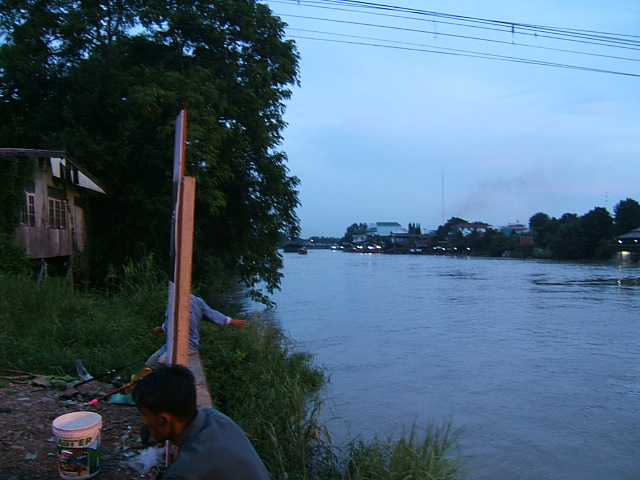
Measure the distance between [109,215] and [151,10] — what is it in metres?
6.08

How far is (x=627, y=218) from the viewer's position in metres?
73.7

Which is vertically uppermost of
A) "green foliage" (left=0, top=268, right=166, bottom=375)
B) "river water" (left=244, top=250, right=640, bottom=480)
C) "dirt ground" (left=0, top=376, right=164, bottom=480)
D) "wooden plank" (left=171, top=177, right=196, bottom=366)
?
"wooden plank" (left=171, top=177, right=196, bottom=366)

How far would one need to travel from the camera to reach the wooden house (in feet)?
40.9

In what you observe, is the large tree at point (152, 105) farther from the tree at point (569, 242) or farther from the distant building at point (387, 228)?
the distant building at point (387, 228)

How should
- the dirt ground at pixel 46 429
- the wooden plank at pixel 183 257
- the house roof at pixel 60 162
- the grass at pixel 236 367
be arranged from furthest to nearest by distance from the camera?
the house roof at pixel 60 162 → the grass at pixel 236 367 → the dirt ground at pixel 46 429 → the wooden plank at pixel 183 257

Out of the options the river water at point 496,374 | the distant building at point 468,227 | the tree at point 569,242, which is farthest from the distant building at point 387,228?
the river water at point 496,374

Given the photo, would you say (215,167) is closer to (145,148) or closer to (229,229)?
(145,148)

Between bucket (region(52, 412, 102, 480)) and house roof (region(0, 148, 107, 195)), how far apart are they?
8913 millimetres

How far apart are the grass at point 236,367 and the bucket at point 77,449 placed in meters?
1.88

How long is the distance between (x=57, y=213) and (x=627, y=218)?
74.0 m

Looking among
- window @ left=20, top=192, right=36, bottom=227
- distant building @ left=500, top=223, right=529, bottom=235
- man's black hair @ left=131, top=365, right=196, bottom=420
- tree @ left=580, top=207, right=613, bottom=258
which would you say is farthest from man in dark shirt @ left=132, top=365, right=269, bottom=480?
distant building @ left=500, top=223, right=529, bottom=235

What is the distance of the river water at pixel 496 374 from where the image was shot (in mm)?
9172

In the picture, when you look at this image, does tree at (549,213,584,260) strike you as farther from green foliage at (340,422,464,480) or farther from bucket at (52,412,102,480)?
bucket at (52,412,102,480)

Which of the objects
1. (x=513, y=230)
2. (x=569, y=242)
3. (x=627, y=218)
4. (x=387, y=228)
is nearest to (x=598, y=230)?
(x=569, y=242)
